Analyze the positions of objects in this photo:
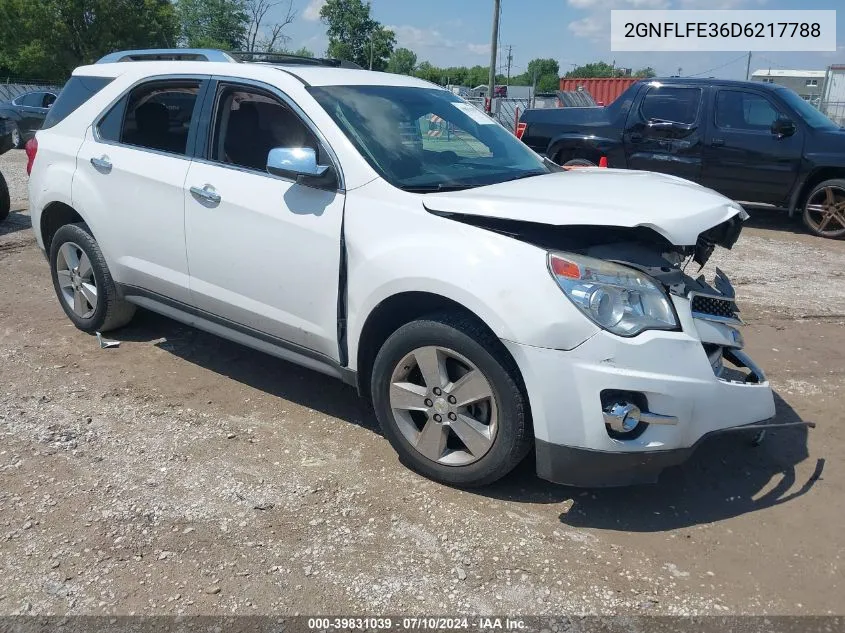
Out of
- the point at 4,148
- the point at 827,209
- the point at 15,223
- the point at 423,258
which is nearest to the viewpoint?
the point at 423,258

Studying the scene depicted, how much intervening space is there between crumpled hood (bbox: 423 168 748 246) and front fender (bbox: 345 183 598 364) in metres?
0.11

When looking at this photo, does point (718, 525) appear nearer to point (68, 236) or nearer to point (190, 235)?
point (190, 235)

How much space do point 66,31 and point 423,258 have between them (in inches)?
2026

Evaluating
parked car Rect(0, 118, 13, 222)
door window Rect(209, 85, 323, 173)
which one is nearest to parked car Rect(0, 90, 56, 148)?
parked car Rect(0, 118, 13, 222)

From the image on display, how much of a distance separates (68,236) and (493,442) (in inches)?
132

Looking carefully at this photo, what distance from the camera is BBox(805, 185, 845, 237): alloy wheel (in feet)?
30.5

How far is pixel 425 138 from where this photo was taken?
398 cm

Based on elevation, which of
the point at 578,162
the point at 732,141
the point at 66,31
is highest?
the point at 66,31

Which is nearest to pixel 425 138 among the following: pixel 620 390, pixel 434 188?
pixel 434 188

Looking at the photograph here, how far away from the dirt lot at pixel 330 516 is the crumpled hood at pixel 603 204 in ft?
4.02

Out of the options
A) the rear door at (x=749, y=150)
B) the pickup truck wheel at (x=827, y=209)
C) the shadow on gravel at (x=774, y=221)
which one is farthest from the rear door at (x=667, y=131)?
the pickup truck wheel at (x=827, y=209)

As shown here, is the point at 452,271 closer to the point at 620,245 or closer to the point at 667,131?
the point at 620,245

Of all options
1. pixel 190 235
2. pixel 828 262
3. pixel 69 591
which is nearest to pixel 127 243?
pixel 190 235

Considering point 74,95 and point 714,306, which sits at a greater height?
point 74,95
